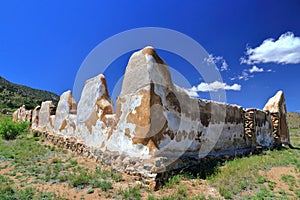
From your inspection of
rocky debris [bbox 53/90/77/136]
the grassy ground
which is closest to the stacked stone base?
the grassy ground

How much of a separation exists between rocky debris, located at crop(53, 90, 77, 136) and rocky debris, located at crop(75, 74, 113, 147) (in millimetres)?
849

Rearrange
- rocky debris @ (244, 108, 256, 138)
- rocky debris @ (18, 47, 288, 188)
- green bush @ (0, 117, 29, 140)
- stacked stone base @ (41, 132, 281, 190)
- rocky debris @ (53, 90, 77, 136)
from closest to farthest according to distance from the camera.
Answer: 1. stacked stone base @ (41, 132, 281, 190)
2. rocky debris @ (18, 47, 288, 188)
3. rocky debris @ (53, 90, 77, 136)
4. rocky debris @ (244, 108, 256, 138)
5. green bush @ (0, 117, 29, 140)

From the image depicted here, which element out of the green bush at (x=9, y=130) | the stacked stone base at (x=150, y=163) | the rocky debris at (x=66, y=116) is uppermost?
the rocky debris at (x=66, y=116)

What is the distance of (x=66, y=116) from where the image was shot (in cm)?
1031

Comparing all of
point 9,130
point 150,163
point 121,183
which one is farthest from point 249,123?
point 9,130

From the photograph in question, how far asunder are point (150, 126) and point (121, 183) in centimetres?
148

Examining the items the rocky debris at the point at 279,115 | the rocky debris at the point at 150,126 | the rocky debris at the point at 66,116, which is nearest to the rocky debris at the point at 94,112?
the rocky debris at the point at 150,126

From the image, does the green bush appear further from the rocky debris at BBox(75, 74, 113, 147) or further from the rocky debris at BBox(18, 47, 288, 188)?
the rocky debris at BBox(75, 74, 113, 147)

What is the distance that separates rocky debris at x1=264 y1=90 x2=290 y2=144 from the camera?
13219 mm

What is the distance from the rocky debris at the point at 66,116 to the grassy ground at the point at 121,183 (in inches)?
106

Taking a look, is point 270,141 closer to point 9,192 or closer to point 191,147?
point 191,147

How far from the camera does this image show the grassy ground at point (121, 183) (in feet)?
14.5

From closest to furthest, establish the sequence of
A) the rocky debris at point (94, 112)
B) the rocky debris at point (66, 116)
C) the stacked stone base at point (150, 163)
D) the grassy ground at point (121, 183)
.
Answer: the grassy ground at point (121, 183)
the stacked stone base at point (150, 163)
the rocky debris at point (94, 112)
the rocky debris at point (66, 116)

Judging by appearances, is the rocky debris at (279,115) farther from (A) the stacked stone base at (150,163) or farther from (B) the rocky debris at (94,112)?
(B) the rocky debris at (94,112)
